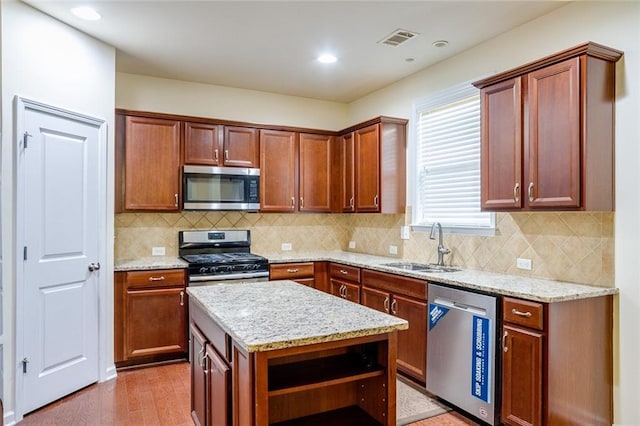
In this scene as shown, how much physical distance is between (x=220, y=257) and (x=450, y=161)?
2473mm

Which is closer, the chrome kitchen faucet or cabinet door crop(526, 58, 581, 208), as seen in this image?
cabinet door crop(526, 58, 581, 208)

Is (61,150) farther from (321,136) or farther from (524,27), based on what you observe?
(524,27)

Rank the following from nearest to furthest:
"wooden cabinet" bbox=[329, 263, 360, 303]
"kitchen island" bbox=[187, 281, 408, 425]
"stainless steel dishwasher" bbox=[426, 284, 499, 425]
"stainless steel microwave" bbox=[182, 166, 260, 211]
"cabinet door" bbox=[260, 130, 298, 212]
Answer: "kitchen island" bbox=[187, 281, 408, 425]
"stainless steel dishwasher" bbox=[426, 284, 499, 425]
"wooden cabinet" bbox=[329, 263, 360, 303]
"stainless steel microwave" bbox=[182, 166, 260, 211]
"cabinet door" bbox=[260, 130, 298, 212]

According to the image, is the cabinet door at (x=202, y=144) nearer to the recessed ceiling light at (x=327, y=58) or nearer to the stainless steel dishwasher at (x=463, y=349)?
the recessed ceiling light at (x=327, y=58)

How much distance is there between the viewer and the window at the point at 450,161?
352cm

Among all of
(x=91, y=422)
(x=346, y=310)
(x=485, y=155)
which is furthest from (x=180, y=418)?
(x=485, y=155)

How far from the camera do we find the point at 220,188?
14.2 feet

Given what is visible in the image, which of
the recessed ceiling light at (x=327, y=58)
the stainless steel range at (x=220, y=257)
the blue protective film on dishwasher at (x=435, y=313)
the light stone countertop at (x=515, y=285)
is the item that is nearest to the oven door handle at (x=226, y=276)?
the stainless steel range at (x=220, y=257)

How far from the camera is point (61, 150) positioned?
3.06 m

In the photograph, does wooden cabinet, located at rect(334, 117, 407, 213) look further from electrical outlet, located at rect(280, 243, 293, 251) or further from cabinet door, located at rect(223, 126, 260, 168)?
cabinet door, located at rect(223, 126, 260, 168)

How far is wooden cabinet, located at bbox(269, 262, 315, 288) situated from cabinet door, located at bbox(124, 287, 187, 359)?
0.91 meters

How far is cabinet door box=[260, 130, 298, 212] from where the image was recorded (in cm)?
462

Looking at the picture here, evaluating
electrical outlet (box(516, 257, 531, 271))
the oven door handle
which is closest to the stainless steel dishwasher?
electrical outlet (box(516, 257, 531, 271))

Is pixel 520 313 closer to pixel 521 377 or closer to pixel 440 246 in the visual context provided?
pixel 521 377
